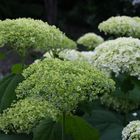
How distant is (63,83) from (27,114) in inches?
9.8

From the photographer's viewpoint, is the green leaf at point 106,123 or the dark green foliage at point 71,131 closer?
the dark green foliage at point 71,131

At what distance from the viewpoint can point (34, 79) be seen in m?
2.04

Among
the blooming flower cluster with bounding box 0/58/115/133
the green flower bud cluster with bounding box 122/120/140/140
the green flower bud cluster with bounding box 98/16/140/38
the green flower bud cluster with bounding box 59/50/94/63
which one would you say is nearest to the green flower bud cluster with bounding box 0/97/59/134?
the blooming flower cluster with bounding box 0/58/115/133

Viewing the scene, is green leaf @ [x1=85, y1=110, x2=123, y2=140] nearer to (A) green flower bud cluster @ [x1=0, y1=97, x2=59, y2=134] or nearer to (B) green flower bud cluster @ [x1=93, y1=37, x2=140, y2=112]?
(B) green flower bud cluster @ [x1=93, y1=37, x2=140, y2=112]

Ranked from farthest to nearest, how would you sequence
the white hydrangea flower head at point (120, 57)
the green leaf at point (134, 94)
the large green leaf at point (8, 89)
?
the green leaf at point (134, 94), the white hydrangea flower head at point (120, 57), the large green leaf at point (8, 89)

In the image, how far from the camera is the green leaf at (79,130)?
7.19 ft

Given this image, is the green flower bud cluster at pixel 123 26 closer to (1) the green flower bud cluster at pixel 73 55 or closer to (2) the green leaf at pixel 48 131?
(1) the green flower bud cluster at pixel 73 55

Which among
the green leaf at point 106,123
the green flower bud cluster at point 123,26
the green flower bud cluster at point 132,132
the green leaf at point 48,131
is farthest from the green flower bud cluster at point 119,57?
the green flower bud cluster at point 123,26

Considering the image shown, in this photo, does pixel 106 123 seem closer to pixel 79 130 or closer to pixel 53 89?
pixel 79 130

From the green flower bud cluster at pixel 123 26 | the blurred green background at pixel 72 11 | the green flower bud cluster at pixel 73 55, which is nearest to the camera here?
the green flower bud cluster at pixel 73 55

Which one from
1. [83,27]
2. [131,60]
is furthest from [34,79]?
[83,27]

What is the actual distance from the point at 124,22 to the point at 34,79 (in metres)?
1.74

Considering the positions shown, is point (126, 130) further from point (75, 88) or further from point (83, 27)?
point (83, 27)

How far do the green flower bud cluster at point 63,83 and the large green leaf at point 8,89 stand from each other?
1.13 ft
